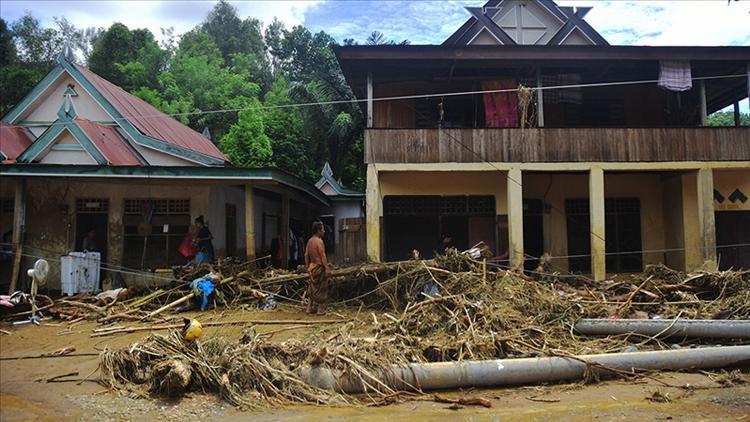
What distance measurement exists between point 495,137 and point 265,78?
108 feet

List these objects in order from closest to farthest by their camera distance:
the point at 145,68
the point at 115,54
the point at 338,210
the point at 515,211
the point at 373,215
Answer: the point at 373,215
the point at 515,211
the point at 338,210
the point at 145,68
the point at 115,54

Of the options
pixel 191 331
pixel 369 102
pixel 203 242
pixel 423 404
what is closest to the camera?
pixel 423 404

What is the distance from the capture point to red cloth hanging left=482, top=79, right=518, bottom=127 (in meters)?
14.9

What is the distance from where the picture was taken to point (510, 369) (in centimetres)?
618

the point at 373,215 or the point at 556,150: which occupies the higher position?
the point at 556,150

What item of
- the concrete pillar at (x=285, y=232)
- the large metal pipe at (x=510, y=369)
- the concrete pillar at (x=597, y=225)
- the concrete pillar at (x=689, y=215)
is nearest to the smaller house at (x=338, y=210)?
the concrete pillar at (x=285, y=232)

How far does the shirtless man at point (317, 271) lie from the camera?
919 centimetres

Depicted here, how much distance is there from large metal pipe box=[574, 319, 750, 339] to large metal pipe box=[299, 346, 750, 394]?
69 cm

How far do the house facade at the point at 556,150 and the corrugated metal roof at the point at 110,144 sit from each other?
6.07 meters

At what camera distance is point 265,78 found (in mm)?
43125

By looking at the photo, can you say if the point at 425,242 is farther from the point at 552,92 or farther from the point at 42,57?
the point at 42,57

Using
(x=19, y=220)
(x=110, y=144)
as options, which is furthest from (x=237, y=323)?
(x=110, y=144)

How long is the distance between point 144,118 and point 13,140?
10.8ft

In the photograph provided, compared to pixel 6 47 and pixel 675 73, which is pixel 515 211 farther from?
pixel 6 47
